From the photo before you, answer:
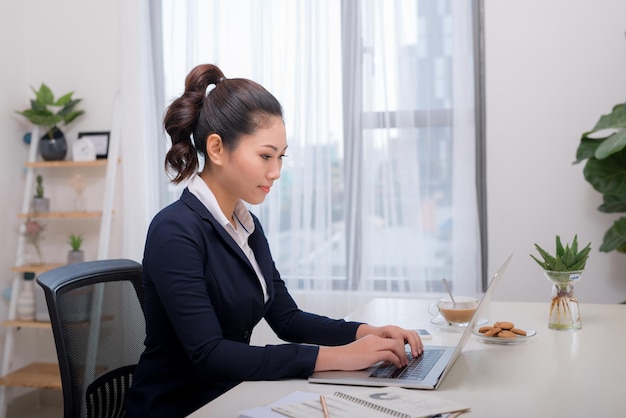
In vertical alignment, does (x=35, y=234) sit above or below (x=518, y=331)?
above

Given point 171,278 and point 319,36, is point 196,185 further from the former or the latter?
point 319,36

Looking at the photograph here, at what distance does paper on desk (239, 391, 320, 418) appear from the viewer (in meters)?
1.05

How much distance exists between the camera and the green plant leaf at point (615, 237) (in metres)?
2.65

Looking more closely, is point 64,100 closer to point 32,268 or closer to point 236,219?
point 32,268

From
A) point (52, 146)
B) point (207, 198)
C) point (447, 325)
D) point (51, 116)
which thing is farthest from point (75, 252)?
point (447, 325)

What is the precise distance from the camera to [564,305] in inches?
67.5

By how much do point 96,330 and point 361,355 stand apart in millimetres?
628

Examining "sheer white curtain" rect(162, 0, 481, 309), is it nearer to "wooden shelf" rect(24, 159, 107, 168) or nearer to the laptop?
"wooden shelf" rect(24, 159, 107, 168)

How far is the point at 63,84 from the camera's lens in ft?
11.9

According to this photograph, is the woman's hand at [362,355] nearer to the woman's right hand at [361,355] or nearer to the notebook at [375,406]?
the woman's right hand at [361,355]

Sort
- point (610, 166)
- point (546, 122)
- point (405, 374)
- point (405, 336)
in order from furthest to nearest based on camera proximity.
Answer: point (546, 122) → point (610, 166) → point (405, 336) → point (405, 374)

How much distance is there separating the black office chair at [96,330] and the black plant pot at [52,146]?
1962mm

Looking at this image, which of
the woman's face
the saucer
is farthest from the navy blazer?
the saucer

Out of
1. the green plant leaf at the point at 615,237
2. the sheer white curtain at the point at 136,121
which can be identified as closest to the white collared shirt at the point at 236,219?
the green plant leaf at the point at 615,237
